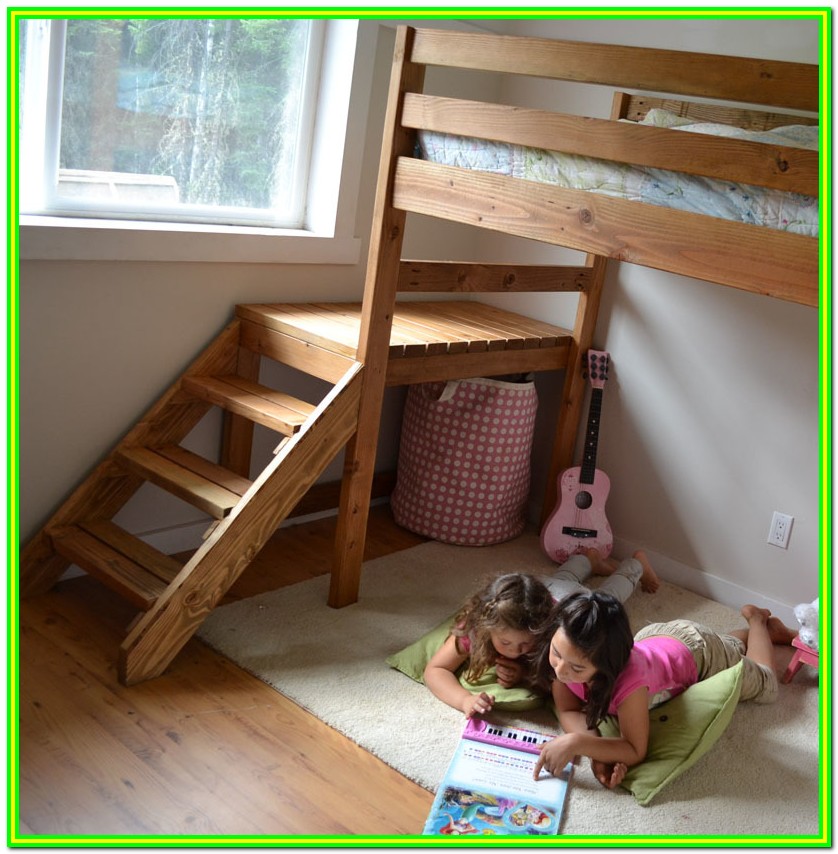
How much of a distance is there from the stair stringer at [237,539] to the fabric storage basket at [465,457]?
58 cm

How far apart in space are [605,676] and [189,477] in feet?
3.56

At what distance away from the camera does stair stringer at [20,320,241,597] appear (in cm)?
238

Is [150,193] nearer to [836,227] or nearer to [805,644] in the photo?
[836,227]

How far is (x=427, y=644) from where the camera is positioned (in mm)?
2299

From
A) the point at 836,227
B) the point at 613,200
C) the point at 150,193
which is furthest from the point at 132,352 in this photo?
the point at 836,227

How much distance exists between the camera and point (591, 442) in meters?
3.01

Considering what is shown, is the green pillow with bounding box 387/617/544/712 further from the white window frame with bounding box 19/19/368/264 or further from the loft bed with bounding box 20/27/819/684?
the white window frame with bounding box 19/19/368/264

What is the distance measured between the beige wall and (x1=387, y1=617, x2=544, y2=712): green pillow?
82cm

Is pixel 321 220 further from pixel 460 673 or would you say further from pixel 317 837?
pixel 317 837

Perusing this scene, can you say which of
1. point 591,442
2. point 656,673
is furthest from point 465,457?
point 656,673

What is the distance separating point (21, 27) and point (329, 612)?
156cm

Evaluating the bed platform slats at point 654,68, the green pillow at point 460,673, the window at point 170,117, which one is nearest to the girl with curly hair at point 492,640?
the green pillow at point 460,673

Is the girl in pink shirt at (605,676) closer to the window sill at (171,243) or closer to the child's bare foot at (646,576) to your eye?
the child's bare foot at (646,576)

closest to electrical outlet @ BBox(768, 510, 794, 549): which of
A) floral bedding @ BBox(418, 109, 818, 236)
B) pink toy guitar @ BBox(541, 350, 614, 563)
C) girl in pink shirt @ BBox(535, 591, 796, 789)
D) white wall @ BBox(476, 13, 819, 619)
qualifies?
white wall @ BBox(476, 13, 819, 619)
